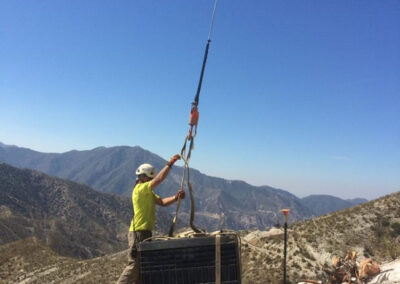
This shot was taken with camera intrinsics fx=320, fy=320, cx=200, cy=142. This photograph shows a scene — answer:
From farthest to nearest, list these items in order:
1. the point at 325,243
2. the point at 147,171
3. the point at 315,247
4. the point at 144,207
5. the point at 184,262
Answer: the point at 325,243, the point at 315,247, the point at 147,171, the point at 144,207, the point at 184,262

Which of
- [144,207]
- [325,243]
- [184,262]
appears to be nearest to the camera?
[184,262]

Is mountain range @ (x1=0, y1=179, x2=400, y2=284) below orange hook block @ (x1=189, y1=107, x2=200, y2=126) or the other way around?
below

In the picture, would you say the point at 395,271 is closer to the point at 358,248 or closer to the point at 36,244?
the point at 358,248

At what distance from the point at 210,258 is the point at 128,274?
1790mm

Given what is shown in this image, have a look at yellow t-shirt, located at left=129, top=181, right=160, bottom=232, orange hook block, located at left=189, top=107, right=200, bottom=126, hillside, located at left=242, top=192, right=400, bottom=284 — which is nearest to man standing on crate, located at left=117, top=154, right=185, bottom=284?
yellow t-shirt, located at left=129, top=181, right=160, bottom=232

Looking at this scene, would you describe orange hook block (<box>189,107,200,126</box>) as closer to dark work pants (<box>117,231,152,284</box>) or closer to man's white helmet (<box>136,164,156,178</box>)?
man's white helmet (<box>136,164,156,178</box>)

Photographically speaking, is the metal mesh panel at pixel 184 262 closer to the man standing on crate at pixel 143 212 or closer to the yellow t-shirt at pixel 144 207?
the man standing on crate at pixel 143 212

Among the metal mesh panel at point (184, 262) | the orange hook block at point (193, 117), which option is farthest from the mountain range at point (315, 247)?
the orange hook block at point (193, 117)

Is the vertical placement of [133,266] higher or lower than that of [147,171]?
lower

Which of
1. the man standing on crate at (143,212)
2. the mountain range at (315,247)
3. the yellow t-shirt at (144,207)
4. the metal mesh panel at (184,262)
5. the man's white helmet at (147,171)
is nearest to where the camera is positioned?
the metal mesh panel at (184,262)

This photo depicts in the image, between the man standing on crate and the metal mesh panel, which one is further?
the man standing on crate

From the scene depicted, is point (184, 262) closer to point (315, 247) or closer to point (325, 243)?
point (315, 247)

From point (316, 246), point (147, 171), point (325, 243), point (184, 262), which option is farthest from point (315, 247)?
point (184, 262)

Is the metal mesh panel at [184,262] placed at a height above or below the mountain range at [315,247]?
above
